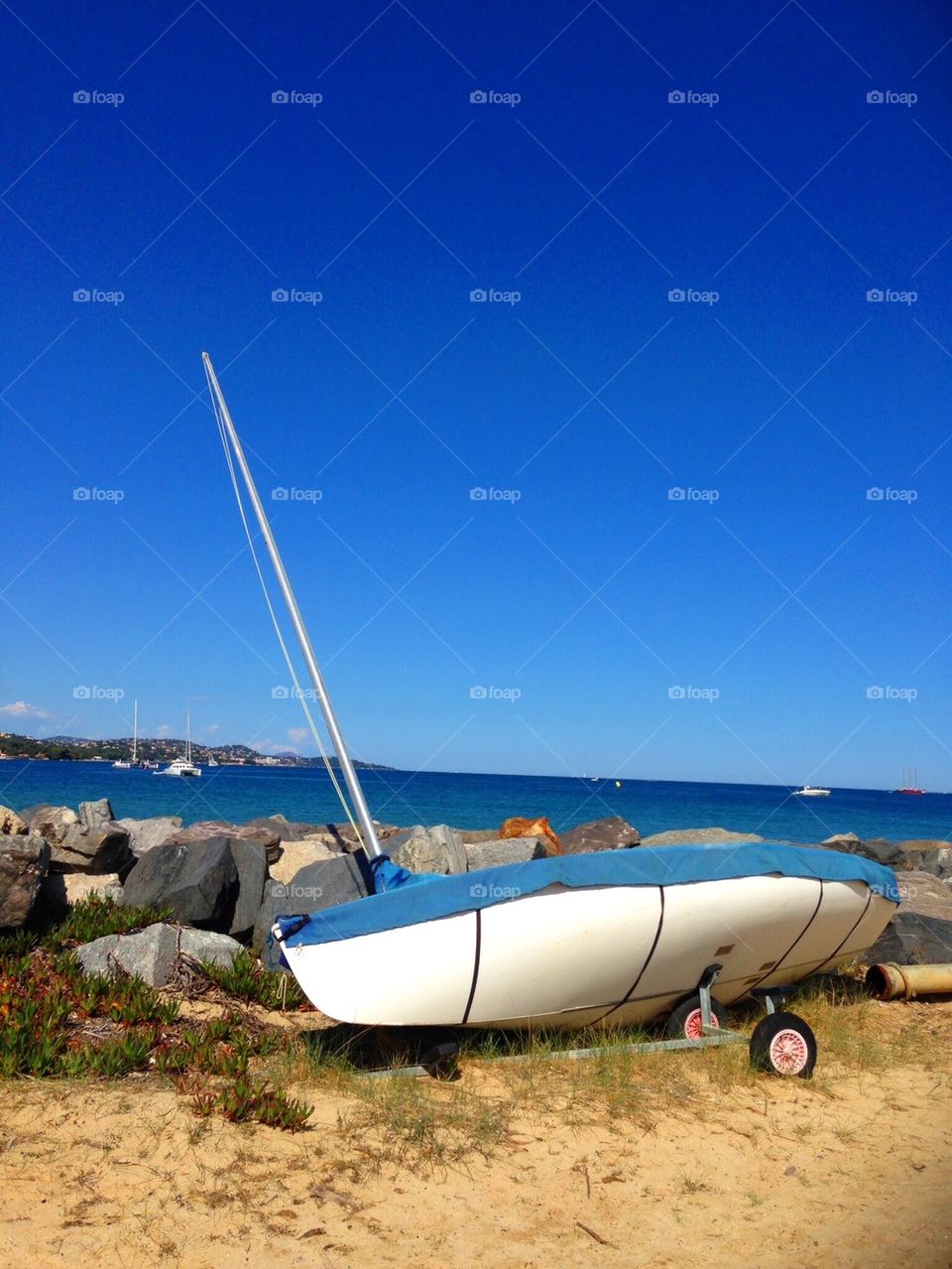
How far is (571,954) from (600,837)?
522 inches

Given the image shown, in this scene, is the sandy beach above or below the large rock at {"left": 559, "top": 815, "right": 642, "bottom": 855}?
Result: below

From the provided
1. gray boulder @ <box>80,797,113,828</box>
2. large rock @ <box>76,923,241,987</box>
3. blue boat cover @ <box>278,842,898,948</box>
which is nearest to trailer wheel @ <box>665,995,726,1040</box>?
blue boat cover @ <box>278,842,898,948</box>

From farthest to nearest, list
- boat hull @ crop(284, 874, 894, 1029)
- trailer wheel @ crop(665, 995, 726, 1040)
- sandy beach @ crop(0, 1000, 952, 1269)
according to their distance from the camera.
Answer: trailer wheel @ crop(665, 995, 726, 1040), boat hull @ crop(284, 874, 894, 1029), sandy beach @ crop(0, 1000, 952, 1269)

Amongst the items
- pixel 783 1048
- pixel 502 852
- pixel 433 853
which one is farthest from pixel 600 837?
pixel 783 1048

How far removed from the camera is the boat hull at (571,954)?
224 inches

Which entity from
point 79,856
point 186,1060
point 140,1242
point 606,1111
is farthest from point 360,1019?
point 79,856

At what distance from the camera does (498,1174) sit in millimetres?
4562

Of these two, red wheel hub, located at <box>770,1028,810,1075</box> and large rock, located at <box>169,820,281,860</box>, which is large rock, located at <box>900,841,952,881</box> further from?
red wheel hub, located at <box>770,1028,810,1075</box>

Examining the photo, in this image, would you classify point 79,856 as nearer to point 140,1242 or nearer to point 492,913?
point 492,913

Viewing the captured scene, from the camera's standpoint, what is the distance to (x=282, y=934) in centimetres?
585

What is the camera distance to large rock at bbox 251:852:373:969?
835 centimetres

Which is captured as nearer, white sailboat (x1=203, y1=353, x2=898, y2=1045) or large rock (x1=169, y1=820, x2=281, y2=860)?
white sailboat (x1=203, y1=353, x2=898, y2=1045)

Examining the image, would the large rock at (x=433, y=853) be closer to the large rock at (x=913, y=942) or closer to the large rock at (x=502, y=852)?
the large rock at (x=502, y=852)
